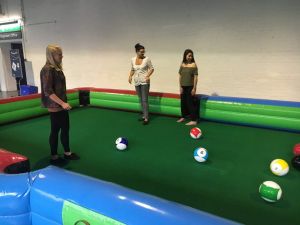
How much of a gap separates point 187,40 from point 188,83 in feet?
4.78

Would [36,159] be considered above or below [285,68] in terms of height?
below

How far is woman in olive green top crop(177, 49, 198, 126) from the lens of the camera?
423 centimetres

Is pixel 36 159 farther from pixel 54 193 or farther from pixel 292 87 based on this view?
pixel 292 87

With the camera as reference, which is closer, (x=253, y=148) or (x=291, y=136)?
(x=253, y=148)

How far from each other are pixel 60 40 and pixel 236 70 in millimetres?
5133

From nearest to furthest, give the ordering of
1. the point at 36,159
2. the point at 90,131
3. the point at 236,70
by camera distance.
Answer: the point at 36,159, the point at 90,131, the point at 236,70

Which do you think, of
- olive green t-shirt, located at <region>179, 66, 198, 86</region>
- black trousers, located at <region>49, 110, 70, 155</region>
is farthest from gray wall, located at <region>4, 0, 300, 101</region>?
black trousers, located at <region>49, 110, 70, 155</region>

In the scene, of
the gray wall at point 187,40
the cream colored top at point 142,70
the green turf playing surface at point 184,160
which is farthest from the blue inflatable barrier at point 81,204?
the gray wall at point 187,40

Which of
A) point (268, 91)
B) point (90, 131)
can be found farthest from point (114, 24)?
point (268, 91)

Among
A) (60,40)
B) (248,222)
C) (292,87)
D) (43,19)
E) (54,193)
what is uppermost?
(43,19)

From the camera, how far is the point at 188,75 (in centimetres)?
426

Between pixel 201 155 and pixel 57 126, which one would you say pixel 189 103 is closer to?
pixel 201 155

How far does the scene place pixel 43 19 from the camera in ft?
25.6

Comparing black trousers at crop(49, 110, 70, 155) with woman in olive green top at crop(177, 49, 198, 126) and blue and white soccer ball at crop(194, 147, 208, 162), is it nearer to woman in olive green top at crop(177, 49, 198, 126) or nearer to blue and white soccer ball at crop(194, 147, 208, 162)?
blue and white soccer ball at crop(194, 147, 208, 162)
